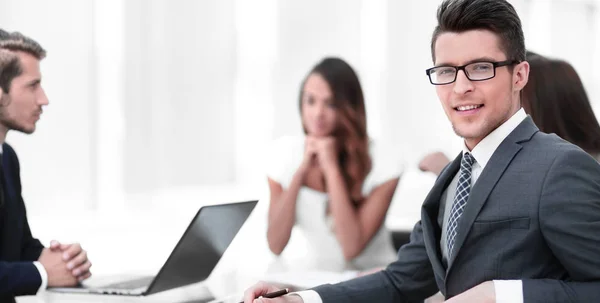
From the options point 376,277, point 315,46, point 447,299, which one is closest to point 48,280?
point 376,277

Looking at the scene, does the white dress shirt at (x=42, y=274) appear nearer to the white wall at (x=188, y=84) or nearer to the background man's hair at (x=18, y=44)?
the background man's hair at (x=18, y=44)

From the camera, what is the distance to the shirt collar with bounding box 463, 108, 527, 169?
1.55 meters

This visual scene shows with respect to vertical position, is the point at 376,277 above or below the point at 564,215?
below

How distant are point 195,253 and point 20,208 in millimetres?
497

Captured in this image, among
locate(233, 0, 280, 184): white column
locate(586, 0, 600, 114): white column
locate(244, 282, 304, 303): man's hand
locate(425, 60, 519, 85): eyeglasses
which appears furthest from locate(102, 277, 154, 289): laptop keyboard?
locate(586, 0, 600, 114): white column

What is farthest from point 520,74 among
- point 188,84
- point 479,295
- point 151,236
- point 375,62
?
point 375,62

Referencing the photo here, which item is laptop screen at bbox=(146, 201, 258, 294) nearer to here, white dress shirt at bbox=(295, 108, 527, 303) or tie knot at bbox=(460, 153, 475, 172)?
white dress shirt at bbox=(295, 108, 527, 303)

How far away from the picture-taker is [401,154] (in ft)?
11.1

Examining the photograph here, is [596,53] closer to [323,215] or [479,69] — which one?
[323,215]

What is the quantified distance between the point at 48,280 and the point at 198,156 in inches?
80.5

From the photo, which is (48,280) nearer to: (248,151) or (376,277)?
(376,277)

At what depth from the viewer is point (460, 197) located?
5.24 ft

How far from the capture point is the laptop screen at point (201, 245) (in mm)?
2082

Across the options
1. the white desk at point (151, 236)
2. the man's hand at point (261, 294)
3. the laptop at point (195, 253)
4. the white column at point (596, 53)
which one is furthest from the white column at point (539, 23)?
the man's hand at point (261, 294)
